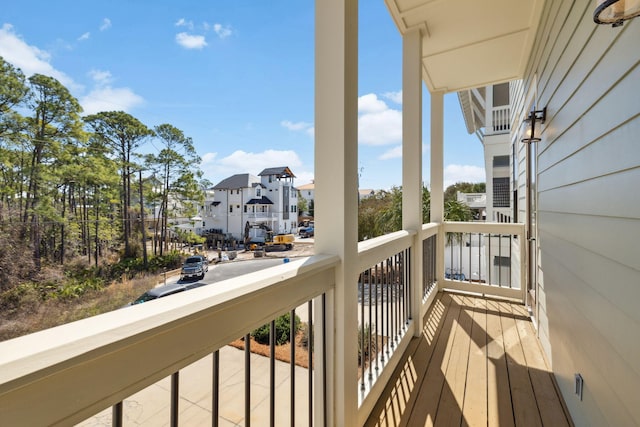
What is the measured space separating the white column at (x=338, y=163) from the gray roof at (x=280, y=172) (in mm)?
216

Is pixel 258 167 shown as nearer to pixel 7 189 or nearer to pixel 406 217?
pixel 7 189

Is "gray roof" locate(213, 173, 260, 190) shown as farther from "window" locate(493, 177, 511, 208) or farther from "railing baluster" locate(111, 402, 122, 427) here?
"window" locate(493, 177, 511, 208)

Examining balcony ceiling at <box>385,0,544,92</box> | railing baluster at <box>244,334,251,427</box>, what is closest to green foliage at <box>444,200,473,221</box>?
balcony ceiling at <box>385,0,544,92</box>

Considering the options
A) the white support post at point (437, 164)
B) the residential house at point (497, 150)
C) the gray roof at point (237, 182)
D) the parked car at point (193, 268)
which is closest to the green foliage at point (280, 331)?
the parked car at point (193, 268)

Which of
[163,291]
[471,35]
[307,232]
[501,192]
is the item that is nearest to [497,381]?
[307,232]

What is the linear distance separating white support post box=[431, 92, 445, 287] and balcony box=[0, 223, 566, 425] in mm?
656

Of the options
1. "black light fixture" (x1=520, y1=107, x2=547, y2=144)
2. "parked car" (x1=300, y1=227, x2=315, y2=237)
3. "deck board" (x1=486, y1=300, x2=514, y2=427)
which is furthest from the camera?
"black light fixture" (x1=520, y1=107, x2=547, y2=144)

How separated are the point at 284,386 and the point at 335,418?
1.09 ft

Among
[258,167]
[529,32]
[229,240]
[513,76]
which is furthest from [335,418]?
[513,76]

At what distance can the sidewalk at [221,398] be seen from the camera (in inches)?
26.1

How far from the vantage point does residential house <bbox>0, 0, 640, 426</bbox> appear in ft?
Answer: 1.93

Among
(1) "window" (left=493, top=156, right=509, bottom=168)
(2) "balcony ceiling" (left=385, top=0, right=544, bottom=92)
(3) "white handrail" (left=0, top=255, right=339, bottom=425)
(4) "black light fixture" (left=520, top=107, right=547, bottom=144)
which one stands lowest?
(3) "white handrail" (left=0, top=255, right=339, bottom=425)

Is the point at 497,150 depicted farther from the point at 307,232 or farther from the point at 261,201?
the point at 261,201

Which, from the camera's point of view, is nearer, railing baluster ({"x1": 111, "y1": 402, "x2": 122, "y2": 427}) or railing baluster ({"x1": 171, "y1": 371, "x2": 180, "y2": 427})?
railing baluster ({"x1": 111, "y1": 402, "x2": 122, "y2": 427})
